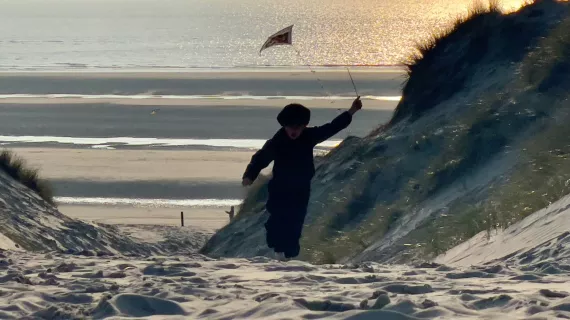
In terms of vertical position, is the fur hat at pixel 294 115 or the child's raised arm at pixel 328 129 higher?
the fur hat at pixel 294 115

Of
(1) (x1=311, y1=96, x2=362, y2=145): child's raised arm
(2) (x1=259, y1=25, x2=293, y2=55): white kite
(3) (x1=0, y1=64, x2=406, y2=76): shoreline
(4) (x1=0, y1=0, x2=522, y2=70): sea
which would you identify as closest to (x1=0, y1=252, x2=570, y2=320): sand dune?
(1) (x1=311, y1=96, x2=362, y2=145): child's raised arm

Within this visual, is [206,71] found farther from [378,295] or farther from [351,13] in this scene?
[351,13]

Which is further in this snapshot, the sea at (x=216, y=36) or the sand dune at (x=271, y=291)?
the sea at (x=216, y=36)

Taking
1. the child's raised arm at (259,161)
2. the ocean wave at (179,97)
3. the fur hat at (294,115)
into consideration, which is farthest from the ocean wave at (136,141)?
the fur hat at (294,115)

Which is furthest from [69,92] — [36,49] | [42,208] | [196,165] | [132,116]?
[36,49]

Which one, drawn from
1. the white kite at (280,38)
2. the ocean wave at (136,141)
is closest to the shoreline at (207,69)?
the ocean wave at (136,141)

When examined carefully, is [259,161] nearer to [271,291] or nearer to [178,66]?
[271,291]

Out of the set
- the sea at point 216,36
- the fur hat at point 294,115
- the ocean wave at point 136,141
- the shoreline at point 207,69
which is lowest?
the fur hat at point 294,115

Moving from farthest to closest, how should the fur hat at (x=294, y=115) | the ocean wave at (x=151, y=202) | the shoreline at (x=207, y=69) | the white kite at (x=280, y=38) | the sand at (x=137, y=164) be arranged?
the shoreline at (x=207, y=69) < the sand at (x=137, y=164) < the ocean wave at (x=151, y=202) < the white kite at (x=280, y=38) < the fur hat at (x=294, y=115)

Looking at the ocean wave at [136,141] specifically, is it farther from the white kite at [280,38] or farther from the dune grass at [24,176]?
the white kite at [280,38]

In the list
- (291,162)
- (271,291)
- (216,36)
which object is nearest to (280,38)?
(291,162)

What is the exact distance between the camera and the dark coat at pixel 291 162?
8.66 m

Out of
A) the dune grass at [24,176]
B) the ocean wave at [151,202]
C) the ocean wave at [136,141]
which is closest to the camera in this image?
the dune grass at [24,176]

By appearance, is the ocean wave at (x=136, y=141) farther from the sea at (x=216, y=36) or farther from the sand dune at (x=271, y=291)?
the sand dune at (x=271, y=291)
